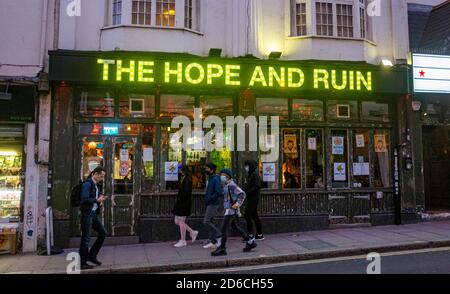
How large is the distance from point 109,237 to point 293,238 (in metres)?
4.59

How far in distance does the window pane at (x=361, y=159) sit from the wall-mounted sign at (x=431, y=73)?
2.17m

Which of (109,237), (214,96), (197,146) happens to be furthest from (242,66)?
(109,237)

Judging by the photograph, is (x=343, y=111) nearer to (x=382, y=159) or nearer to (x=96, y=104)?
(x=382, y=159)

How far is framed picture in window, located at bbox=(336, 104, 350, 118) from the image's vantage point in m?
12.2

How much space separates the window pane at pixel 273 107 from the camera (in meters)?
11.7

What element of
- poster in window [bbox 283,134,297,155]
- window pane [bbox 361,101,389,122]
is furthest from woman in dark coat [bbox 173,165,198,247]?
window pane [bbox 361,101,389,122]

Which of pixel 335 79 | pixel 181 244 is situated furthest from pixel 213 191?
pixel 335 79

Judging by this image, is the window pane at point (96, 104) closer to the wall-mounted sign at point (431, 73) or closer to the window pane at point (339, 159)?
the window pane at point (339, 159)

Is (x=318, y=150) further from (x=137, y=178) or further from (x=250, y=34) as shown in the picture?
(x=137, y=178)

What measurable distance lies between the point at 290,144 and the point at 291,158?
15.6 inches

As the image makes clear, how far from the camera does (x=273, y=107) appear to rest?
11.8 metres

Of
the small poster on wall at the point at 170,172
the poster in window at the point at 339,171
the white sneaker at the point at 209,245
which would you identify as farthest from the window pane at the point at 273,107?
the white sneaker at the point at 209,245

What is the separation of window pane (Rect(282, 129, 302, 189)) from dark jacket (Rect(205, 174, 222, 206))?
257cm

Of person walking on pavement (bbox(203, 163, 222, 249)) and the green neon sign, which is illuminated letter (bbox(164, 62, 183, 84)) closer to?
the green neon sign
